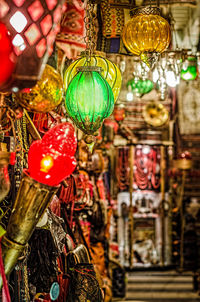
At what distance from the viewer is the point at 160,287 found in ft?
31.0

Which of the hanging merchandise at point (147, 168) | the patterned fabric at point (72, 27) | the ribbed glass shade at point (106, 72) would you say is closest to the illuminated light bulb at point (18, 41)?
the ribbed glass shade at point (106, 72)

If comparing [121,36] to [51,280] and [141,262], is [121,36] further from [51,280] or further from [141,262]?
[141,262]

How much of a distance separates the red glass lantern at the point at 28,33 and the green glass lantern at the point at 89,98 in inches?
34.3

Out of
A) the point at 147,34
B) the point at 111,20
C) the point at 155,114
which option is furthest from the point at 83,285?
the point at 155,114

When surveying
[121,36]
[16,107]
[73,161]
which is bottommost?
[73,161]

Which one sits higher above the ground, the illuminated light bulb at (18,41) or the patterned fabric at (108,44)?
the patterned fabric at (108,44)

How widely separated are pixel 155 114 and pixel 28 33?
9573mm

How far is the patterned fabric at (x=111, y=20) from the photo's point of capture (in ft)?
10.2

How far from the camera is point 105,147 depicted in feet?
20.0

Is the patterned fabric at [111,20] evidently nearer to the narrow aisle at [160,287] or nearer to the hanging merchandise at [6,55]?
the hanging merchandise at [6,55]

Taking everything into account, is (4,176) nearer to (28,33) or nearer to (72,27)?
(28,33)

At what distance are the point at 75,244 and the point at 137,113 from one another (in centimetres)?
865

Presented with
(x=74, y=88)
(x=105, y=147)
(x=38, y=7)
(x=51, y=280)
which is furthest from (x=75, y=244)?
(x=105, y=147)

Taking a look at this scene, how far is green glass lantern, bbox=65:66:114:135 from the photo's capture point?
2.15m
